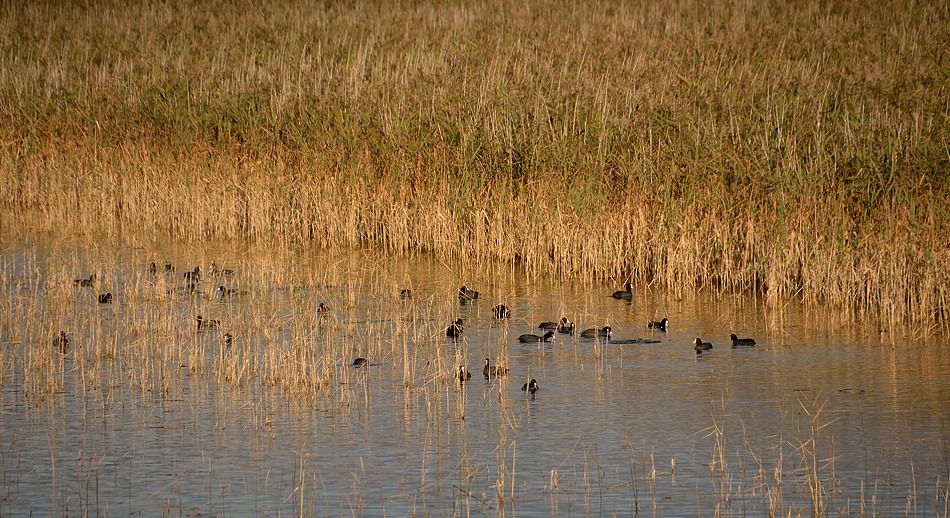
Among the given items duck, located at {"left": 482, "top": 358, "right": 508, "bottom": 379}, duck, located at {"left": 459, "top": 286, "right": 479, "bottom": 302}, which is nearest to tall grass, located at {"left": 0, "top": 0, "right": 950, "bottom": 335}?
duck, located at {"left": 459, "top": 286, "right": 479, "bottom": 302}

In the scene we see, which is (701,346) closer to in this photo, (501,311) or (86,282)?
(501,311)

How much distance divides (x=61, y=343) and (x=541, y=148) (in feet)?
19.7

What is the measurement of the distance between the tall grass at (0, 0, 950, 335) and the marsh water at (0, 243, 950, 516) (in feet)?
2.48

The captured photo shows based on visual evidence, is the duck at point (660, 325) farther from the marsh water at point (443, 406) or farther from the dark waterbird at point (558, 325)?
the dark waterbird at point (558, 325)

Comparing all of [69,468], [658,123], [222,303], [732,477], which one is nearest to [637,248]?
[658,123]

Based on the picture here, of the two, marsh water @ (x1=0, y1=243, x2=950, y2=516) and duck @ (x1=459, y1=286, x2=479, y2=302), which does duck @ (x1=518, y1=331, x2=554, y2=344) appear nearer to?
marsh water @ (x1=0, y1=243, x2=950, y2=516)

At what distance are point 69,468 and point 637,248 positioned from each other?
733cm

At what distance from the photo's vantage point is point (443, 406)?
345 inches

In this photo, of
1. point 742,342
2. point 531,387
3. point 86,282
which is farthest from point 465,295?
point 86,282

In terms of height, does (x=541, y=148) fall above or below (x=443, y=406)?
above

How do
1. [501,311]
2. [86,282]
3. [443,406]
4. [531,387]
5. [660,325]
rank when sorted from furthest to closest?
1. [86,282]
2. [501,311]
3. [660,325]
4. [531,387]
5. [443,406]

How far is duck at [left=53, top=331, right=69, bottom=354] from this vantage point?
1025 cm

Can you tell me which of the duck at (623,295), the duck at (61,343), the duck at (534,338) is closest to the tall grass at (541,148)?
the duck at (623,295)

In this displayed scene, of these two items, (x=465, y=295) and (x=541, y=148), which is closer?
(x=465, y=295)
